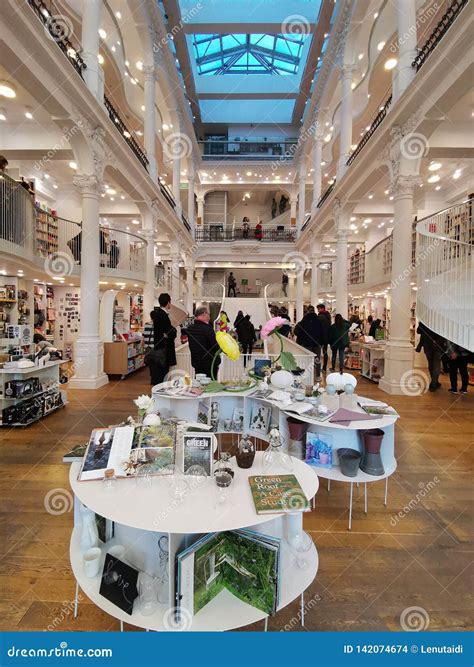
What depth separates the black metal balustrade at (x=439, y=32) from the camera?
16.1ft

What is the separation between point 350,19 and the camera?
10078mm

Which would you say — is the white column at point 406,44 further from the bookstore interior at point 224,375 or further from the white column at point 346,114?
the white column at point 346,114

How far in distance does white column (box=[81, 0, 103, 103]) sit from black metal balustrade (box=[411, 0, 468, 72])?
20.3 feet

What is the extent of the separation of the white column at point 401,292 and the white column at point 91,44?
651 centimetres

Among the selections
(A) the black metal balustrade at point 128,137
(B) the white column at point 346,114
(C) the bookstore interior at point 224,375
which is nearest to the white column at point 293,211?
(C) the bookstore interior at point 224,375

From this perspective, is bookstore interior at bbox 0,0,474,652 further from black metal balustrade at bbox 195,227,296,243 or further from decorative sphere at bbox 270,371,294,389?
black metal balustrade at bbox 195,227,296,243

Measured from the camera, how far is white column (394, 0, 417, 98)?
6.30 m

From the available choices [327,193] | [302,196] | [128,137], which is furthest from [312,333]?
[302,196]

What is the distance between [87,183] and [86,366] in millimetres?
3875

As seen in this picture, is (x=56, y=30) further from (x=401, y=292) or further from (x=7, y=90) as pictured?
(x=401, y=292)

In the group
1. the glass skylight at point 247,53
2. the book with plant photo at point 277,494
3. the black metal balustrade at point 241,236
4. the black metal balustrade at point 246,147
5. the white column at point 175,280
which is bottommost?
the book with plant photo at point 277,494

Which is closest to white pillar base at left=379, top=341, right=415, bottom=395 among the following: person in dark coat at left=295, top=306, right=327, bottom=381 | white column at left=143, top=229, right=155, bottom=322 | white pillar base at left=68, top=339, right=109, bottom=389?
person in dark coat at left=295, top=306, right=327, bottom=381

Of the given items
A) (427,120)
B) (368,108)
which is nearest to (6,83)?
(427,120)

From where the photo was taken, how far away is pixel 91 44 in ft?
21.0
